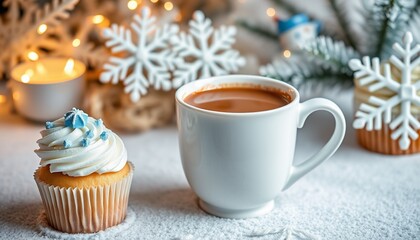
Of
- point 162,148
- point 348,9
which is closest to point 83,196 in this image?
point 162,148

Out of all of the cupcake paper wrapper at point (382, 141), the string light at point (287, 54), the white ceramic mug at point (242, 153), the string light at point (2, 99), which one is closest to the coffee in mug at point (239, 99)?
the white ceramic mug at point (242, 153)

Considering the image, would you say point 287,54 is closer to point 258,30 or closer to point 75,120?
point 258,30

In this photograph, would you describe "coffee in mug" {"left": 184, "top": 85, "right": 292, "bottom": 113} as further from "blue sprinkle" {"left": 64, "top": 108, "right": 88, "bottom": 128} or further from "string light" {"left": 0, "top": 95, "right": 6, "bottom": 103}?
"string light" {"left": 0, "top": 95, "right": 6, "bottom": 103}

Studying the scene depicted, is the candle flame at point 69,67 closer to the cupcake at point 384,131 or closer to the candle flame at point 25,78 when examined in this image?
the candle flame at point 25,78

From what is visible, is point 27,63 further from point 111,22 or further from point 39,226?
point 39,226

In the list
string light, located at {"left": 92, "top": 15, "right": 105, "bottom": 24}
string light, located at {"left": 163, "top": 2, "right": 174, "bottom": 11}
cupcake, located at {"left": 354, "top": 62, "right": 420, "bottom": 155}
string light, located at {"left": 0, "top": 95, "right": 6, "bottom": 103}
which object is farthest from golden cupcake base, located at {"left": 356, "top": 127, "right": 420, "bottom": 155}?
string light, located at {"left": 0, "top": 95, "right": 6, "bottom": 103}

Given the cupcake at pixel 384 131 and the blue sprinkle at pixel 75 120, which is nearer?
the blue sprinkle at pixel 75 120

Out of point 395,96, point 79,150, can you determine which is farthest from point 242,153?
point 395,96
